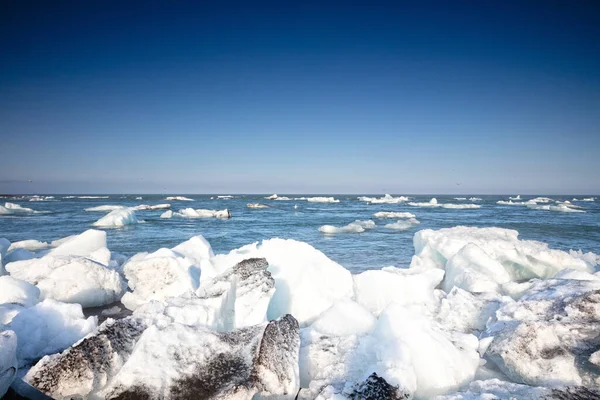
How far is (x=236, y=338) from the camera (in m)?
2.79

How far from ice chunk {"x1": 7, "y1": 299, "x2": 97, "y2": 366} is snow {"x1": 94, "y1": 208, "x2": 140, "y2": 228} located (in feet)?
56.6

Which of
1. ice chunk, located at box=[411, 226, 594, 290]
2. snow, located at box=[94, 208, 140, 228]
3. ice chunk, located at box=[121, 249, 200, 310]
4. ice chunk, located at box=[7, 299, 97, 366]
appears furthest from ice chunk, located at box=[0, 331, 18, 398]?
snow, located at box=[94, 208, 140, 228]

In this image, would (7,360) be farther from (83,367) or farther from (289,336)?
(289,336)

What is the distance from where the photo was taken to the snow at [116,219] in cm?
1900

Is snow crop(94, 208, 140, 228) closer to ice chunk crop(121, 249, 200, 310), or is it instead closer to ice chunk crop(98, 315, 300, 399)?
ice chunk crop(121, 249, 200, 310)

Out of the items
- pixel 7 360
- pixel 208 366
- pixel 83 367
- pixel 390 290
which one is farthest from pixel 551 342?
pixel 7 360

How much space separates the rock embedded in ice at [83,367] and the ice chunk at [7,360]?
0.10 m

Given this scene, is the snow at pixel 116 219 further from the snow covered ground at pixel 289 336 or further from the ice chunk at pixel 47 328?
the ice chunk at pixel 47 328

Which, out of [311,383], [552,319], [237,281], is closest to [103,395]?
[311,383]

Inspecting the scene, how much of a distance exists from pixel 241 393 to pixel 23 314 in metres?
2.47

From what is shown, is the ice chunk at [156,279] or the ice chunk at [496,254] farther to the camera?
the ice chunk at [496,254]

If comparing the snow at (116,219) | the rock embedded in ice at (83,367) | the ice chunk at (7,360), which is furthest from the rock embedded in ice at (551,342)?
the snow at (116,219)

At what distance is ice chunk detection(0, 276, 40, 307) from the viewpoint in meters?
4.03

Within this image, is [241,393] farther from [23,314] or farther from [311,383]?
[23,314]
